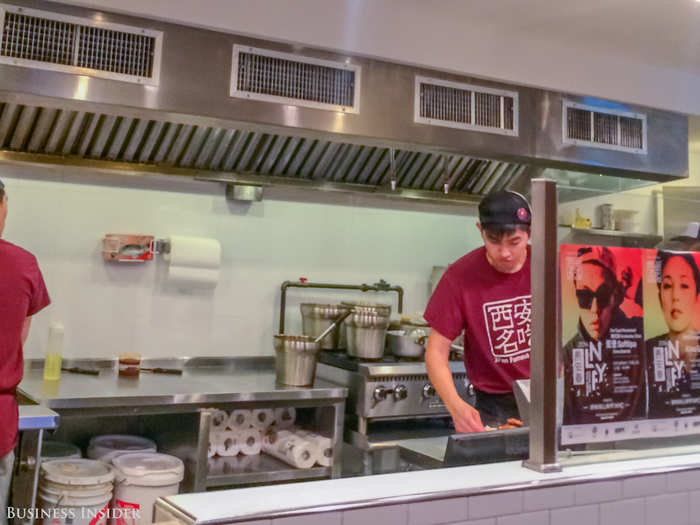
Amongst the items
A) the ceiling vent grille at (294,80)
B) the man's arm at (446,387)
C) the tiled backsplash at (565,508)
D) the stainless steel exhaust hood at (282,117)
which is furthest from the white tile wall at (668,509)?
the ceiling vent grille at (294,80)

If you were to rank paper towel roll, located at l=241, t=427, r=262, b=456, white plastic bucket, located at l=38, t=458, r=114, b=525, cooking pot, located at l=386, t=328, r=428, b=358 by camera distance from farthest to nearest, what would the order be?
1. cooking pot, located at l=386, t=328, r=428, b=358
2. paper towel roll, located at l=241, t=427, r=262, b=456
3. white plastic bucket, located at l=38, t=458, r=114, b=525

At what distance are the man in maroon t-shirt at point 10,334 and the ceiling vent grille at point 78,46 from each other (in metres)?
0.97

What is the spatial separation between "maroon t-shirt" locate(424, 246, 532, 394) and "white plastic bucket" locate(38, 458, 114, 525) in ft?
5.04

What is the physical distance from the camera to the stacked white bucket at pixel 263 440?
346 centimetres

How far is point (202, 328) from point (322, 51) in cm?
181

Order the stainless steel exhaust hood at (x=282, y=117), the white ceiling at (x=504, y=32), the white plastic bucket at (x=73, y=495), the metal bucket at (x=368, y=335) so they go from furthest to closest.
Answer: the metal bucket at (x=368, y=335) → the white ceiling at (x=504, y=32) → the stainless steel exhaust hood at (x=282, y=117) → the white plastic bucket at (x=73, y=495)

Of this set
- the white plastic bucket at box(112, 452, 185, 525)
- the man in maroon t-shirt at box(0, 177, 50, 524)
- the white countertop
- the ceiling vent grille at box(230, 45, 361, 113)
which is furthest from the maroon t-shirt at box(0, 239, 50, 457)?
the white countertop

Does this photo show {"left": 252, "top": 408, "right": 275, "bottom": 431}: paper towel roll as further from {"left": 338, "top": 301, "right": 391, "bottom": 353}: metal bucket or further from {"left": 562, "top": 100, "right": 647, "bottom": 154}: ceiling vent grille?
{"left": 562, "top": 100, "right": 647, "bottom": 154}: ceiling vent grille

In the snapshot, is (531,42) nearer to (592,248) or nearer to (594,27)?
(594,27)

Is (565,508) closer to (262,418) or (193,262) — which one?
(262,418)

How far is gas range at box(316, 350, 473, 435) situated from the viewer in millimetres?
3627

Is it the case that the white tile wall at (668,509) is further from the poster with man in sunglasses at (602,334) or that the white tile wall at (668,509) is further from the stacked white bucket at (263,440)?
the stacked white bucket at (263,440)

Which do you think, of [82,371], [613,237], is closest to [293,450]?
[82,371]

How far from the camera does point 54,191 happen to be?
148 inches
